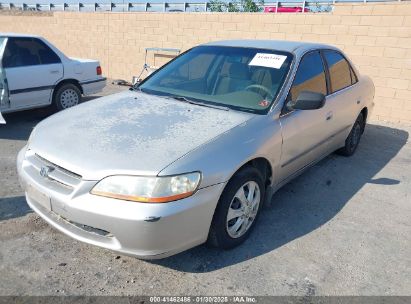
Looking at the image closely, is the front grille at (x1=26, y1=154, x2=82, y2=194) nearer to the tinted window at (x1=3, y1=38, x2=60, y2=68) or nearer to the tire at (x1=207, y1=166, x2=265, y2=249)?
the tire at (x1=207, y1=166, x2=265, y2=249)

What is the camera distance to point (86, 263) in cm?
275

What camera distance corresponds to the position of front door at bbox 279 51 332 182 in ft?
11.1

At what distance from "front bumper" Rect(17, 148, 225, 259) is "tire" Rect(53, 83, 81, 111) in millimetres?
4538

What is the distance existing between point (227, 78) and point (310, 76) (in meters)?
0.90

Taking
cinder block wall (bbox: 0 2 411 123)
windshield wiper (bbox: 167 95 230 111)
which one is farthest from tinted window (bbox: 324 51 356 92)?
cinder block wall (bbox: 0 2 411 123)

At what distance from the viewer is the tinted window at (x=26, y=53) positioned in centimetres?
602

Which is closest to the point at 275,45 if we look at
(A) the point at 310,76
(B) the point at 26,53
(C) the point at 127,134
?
(A) the point at 310,76

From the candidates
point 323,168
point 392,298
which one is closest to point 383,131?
point 323,168

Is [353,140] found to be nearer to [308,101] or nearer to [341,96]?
[341,96]

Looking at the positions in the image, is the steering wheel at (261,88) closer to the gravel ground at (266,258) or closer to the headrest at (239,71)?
the headrest at (239,71)

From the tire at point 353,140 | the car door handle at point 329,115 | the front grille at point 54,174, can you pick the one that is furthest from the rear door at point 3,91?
the tire at point 353,140

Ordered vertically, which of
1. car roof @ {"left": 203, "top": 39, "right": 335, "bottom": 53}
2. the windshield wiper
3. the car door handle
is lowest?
the car door handle

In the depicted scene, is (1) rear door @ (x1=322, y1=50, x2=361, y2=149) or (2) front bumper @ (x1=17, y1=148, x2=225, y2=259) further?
(1) rear door @ (x1=322, y1=50, x2=361, y2=149)

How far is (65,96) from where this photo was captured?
6934 mm
